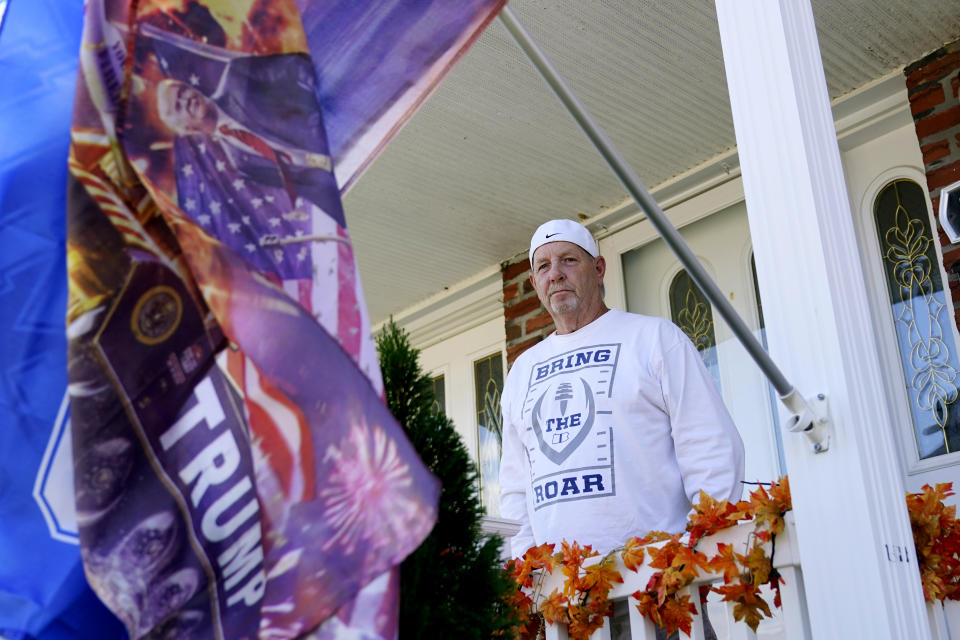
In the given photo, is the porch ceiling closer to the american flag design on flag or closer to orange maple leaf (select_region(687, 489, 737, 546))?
orange maple leaf (select_region(687, 489, 737, 546))

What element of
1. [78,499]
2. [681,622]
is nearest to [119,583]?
[78,499]

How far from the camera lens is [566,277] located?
12.7 ft

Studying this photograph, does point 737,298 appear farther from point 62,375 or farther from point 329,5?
point 62,375

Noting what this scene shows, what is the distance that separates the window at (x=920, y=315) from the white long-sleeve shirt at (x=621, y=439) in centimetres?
131

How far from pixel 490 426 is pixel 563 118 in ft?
6.87

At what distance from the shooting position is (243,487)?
1.45 metres

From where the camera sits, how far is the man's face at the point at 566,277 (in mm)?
3773

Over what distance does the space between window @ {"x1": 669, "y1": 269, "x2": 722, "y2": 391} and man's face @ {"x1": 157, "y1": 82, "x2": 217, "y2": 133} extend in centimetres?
360

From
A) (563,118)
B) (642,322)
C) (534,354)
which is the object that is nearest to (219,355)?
(642,322)

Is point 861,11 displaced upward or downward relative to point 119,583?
upward

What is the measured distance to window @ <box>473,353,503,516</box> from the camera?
236 inches

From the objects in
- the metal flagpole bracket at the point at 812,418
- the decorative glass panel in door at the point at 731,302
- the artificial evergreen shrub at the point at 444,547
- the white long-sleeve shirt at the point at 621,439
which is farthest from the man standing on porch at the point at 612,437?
the artificial evergreen shrub at the point at 444,547

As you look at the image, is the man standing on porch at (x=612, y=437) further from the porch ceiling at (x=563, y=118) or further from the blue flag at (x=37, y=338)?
the blue flag at (x=37, y=338)

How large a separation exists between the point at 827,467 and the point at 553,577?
0.73 m
